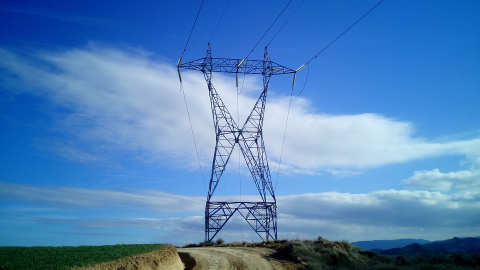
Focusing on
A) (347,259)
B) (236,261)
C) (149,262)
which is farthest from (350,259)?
(149,262)

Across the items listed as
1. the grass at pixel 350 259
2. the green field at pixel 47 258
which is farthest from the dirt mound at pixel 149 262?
the grass at pixel 350 259

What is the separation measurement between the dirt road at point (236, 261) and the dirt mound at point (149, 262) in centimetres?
133

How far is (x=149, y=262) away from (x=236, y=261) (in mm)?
6066

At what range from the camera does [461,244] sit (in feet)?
267

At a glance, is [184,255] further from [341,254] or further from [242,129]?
[242,129]

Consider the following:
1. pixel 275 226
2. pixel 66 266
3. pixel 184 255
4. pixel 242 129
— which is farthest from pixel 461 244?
pixel 66 266

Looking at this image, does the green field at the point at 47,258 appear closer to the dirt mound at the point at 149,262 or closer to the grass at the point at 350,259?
→ the dirt mound at the point at 149,262

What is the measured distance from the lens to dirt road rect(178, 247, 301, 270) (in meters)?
21.5

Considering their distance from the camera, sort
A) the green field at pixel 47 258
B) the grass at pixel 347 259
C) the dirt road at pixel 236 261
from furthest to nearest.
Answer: the grass at pixel 347 259 → the dirt road at pixel 236 261 → the green field at pixel 47 258

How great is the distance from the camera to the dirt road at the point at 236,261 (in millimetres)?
21453

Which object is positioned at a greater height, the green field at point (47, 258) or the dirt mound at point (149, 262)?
the green field at point (47, 258)

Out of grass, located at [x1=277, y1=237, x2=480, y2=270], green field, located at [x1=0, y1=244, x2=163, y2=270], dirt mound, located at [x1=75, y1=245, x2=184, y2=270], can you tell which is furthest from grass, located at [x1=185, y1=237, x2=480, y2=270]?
green field, located at [x1=0, y1=244, x2=163, y2=270]

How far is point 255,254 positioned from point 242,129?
663 inches

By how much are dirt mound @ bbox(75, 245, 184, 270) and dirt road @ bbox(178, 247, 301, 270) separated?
1327 millimetres
